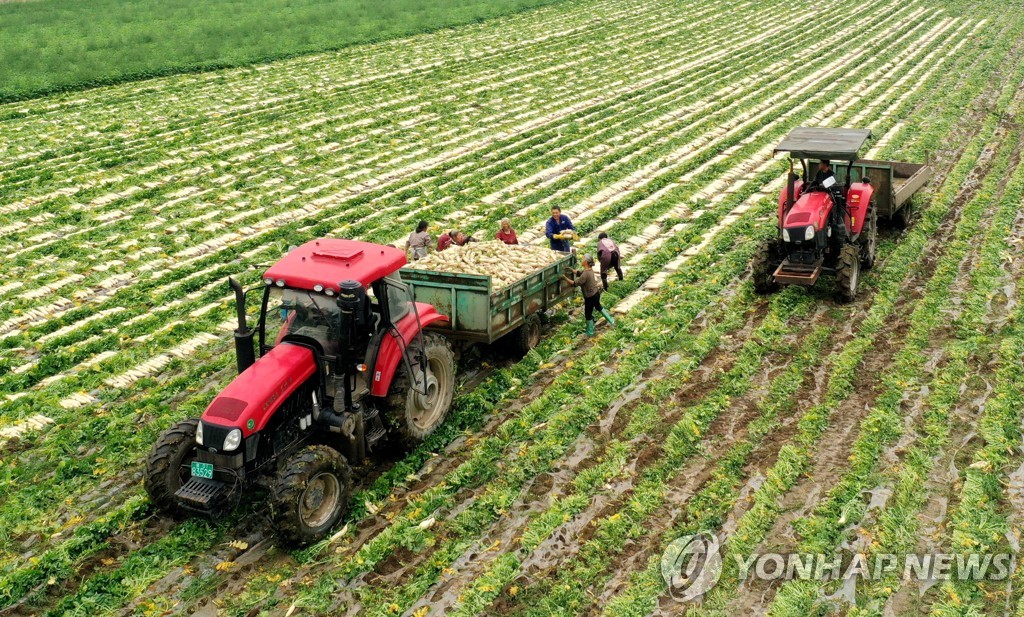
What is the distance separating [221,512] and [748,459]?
5646 millimetres

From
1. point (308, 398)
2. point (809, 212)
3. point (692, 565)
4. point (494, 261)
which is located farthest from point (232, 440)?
point (809, 212)

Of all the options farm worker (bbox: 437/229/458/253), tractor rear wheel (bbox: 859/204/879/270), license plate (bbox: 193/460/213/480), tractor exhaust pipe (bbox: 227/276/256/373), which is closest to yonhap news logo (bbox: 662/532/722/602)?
license plate (bbox: 193/460/213/480)

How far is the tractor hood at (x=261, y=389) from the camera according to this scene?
8.26m

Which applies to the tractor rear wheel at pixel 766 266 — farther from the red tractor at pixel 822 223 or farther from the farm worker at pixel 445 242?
the farm worker at pixel 445 242

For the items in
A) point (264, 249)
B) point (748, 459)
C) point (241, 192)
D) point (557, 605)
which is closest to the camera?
point (557, 605)

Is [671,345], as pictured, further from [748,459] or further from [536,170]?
[536,170]

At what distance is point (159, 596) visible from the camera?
26.1 feet

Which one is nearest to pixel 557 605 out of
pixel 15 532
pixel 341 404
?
pixel 341 404

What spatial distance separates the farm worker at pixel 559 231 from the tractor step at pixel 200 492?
7.50 m

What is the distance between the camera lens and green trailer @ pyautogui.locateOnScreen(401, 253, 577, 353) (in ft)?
37.6

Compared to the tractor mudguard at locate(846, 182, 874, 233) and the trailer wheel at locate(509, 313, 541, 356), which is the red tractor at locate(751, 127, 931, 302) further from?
the trailer wheel at locate(509, 313, 541, 356)

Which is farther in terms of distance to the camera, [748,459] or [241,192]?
[241,192]

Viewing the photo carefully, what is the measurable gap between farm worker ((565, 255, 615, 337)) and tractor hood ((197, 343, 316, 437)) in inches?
203

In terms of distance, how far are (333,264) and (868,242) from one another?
975 centimetres
